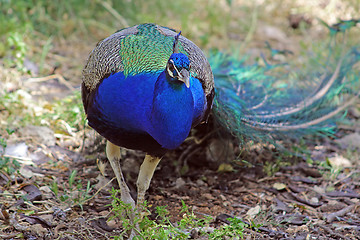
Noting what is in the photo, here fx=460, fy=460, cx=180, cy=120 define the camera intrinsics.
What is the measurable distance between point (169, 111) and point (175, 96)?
9 centimetres

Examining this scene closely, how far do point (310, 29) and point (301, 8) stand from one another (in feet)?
1.31

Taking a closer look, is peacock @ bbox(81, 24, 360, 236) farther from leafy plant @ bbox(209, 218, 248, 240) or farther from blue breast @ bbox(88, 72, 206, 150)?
leafy plant @ bbox(209, 218, 248, 240)

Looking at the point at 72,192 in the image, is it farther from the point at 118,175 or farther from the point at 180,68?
the point at 180,68

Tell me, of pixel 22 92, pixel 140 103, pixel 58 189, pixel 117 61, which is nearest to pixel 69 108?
pixel 22 92

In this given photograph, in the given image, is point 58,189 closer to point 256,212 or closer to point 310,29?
point 256,212

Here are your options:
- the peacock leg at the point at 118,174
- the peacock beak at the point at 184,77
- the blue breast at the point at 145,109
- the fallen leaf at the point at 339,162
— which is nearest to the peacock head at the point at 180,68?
the peacock beak at the point at 184,77

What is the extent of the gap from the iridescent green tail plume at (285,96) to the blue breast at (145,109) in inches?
41.0

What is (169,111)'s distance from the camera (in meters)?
2.47

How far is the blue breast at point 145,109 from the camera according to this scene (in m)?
2.48

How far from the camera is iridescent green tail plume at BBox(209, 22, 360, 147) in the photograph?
12.2ft

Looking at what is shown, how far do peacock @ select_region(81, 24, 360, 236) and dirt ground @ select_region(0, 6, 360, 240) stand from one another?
13.0 inches

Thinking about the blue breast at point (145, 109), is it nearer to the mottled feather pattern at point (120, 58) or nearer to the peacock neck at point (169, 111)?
the peacock neck at point (169, 111)

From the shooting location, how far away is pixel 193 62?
3.00 meters

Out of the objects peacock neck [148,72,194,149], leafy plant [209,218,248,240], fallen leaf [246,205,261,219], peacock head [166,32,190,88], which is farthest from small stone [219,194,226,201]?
peacock head [166,32,190,88]
